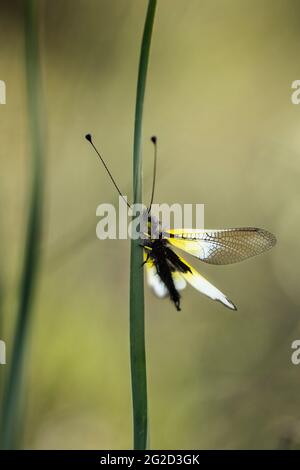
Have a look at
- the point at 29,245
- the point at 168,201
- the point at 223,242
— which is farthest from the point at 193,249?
the point at 168,201

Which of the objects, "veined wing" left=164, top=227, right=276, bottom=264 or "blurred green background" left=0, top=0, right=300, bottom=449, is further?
"blurred green background" left=0, top=0, right=300, bottom=449

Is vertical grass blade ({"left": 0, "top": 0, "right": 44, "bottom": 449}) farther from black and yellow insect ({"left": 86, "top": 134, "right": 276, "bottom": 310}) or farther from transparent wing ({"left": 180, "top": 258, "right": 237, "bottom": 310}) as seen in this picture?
transparent wing ({"left": 180, "top": 258, "right": 237, "bottom": 310})

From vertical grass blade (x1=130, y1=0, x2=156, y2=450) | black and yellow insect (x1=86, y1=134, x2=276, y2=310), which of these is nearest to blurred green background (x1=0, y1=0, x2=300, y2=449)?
black and yellow insect (x1=86, y1=134, x2=276, y2=310)

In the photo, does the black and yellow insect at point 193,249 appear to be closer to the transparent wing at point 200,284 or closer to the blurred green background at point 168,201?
the transparent wing at point 200,284

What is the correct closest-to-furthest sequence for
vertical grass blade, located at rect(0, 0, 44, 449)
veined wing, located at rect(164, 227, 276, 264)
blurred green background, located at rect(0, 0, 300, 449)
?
1. vertical grass blade, located at rect(0, 0, 44, 449)
2. veined wing, located at rect(164, 227, 276, 264)
3. blurred green background, located at rect(0, 0, 300, 449)

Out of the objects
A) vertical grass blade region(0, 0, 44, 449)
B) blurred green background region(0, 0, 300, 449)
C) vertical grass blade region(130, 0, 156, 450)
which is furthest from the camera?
blurred green background region(0, 0, 300, 449)

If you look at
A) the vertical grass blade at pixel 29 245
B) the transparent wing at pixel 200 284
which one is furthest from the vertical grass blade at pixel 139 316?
the transparent wing at pixel 200 284

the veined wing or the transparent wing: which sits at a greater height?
the veined wing
